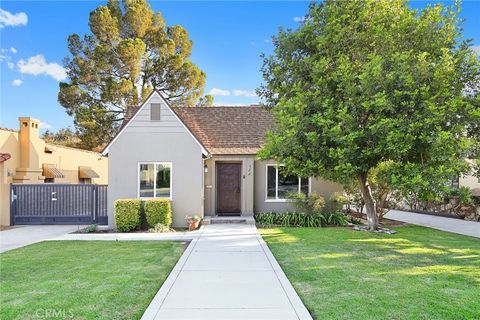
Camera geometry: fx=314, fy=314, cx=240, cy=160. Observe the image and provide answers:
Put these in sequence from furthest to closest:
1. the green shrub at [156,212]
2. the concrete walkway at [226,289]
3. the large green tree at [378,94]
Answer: the green shrub at [156,212]
the large green tree at [378,94]
the concrete walkway at [226,289]

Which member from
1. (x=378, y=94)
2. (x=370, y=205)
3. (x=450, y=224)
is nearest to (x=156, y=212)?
(x=370, y=205)

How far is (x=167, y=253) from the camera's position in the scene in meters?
8.66

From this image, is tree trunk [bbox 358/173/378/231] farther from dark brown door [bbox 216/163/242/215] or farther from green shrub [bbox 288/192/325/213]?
dark brown door [bbox 216/163/242/215]

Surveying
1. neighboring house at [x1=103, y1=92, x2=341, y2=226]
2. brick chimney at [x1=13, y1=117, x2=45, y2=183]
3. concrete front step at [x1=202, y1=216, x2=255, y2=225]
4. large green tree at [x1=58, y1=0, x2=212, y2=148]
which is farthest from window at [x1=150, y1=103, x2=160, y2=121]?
large green tree at [x1=58, y1=0, x2=212, y2=148]

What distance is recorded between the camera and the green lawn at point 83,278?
4.80m

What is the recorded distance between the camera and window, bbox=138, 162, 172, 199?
1367 centimetres

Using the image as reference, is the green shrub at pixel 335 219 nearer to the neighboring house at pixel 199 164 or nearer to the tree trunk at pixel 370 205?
the neighboring house at pixel 199 164

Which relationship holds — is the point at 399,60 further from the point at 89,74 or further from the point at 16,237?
the point at 89,74

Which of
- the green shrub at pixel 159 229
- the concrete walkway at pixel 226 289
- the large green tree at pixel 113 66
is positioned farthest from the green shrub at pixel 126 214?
the large green tree at pixel 113 66

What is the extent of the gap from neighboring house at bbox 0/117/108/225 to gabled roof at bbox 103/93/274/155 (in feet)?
15.4

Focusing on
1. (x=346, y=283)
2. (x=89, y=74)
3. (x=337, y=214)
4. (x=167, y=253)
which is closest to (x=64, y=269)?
(x=167, y=253)

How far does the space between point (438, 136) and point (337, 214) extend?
696 cm

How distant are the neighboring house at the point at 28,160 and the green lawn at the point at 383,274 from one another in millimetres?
11920

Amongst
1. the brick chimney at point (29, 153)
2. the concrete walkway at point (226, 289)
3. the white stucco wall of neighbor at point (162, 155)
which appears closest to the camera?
the concrete walkway at point (226, 289)
